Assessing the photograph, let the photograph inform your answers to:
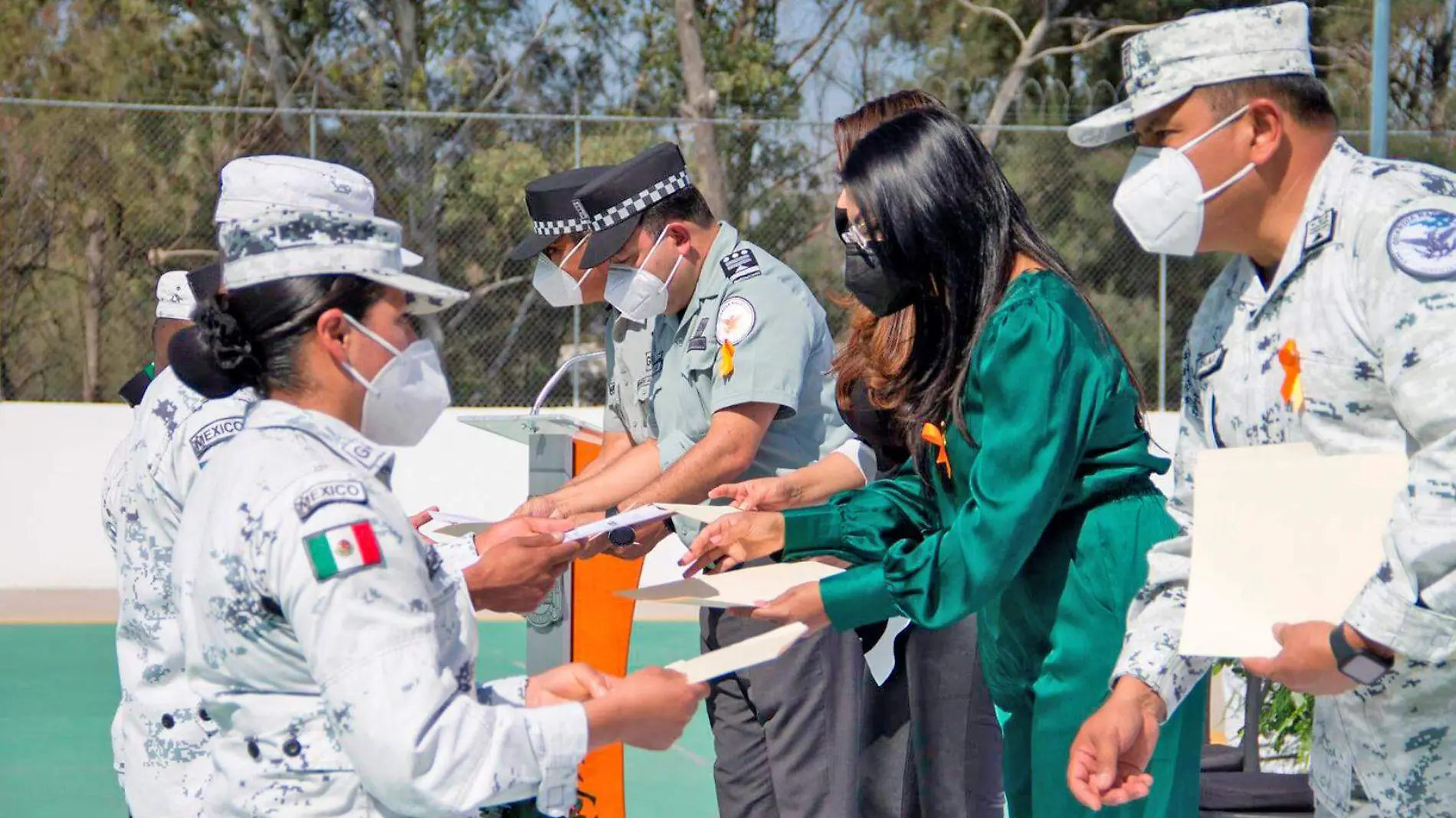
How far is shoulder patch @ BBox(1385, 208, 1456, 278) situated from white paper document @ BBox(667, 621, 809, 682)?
1041mm

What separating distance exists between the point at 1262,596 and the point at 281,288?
4.65 feet

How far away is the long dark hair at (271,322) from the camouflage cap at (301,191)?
4.6 inches

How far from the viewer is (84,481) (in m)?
10.7

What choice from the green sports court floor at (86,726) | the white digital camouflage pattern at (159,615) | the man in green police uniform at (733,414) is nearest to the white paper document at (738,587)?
the white digital camouflage pattern at (159,615)

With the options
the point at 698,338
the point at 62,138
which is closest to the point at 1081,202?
the point at 62,138

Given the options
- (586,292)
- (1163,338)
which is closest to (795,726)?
(586,292)

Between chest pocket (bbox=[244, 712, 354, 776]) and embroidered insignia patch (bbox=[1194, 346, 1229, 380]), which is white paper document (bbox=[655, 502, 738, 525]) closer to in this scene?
embroidered insignia patch (bbox=[1194, 346, 1229, 380])

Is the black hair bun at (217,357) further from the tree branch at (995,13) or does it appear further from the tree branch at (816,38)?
the tree branch at (995,13)

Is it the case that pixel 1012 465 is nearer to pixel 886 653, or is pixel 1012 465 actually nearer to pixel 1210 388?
pixel 1210 388

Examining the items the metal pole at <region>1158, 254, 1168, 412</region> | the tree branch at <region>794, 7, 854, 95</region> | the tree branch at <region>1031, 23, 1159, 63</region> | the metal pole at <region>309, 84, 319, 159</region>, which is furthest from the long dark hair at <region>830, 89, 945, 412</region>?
the tree branch at <region>1031, 23, 1159, 63</region>

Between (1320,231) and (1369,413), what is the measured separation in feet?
0.91

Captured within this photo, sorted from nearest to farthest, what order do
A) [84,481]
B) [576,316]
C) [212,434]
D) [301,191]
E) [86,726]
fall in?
[301,191] → [212,434] → [86,726] → [84,481] → [576,316]

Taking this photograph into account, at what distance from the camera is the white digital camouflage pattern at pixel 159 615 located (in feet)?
10.6

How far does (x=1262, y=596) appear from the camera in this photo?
2.29 meters
